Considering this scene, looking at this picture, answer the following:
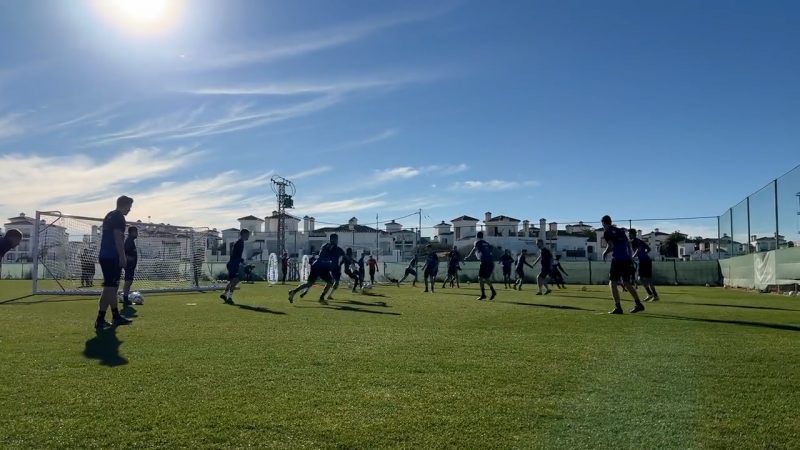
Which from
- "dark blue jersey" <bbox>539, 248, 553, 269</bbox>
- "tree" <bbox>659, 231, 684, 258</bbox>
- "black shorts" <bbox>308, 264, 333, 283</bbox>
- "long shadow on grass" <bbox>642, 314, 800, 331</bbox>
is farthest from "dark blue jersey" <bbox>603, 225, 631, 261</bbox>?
"tree" <bbox>659, 231, 684, 258</bbox>

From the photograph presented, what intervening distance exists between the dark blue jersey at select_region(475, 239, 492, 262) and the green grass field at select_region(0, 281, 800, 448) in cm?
857

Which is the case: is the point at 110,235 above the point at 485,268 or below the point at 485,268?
above

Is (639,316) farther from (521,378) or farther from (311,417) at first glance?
(311,417)

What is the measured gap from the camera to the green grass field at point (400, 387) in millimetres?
3656

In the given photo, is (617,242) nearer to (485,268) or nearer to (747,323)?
(747,323)

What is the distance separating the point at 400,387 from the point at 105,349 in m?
3.90

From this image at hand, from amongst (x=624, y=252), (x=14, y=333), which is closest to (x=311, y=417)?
(x=14, y=333)

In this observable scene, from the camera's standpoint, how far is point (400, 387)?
4.88 metres

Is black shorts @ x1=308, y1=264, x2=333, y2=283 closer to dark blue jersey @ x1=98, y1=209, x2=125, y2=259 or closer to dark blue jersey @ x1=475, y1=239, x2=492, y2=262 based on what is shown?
dark blue jersey @ x1=475, y1=239, x2=492, y2=262

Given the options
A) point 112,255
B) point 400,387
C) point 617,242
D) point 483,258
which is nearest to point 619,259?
point 617,242

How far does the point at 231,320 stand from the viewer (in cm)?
1038

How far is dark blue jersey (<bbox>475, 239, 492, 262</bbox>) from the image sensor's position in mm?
17344

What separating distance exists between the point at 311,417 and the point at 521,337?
4.59 m

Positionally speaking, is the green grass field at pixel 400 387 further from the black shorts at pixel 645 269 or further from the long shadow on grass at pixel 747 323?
the black shorts at pixel 645 269
